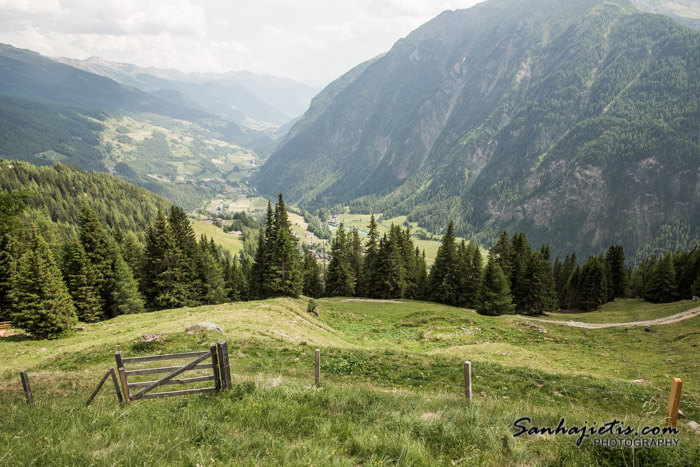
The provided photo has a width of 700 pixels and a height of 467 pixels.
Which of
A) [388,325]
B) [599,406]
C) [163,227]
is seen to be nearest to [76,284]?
[163,227]

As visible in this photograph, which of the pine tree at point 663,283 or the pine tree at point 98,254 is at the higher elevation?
the pine tree at point 98,254

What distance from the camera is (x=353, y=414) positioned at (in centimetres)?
1109

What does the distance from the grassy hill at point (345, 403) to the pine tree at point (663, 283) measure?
4447cm

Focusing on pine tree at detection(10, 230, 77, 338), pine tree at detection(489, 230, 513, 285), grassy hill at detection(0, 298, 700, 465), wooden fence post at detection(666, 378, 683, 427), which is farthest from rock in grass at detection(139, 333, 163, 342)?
pine tree at detection(489, 230, 513, 285)

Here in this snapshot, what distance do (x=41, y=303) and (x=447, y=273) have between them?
6095 centimetres

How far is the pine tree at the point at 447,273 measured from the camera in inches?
2554

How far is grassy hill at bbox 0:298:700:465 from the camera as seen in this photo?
27.1ft

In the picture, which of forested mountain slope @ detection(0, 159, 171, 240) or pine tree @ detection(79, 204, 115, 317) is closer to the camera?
pine tree @ detection(79, 204, 115, 317)

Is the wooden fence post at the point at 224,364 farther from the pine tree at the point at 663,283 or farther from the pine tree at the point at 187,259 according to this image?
the pine tree at the point at 663,283

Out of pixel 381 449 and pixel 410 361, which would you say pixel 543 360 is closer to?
pixel 410 361

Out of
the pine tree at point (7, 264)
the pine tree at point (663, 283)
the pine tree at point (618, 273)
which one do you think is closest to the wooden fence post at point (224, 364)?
the pine tree at point (7, 264)

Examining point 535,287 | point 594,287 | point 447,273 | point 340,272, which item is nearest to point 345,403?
point 447,273

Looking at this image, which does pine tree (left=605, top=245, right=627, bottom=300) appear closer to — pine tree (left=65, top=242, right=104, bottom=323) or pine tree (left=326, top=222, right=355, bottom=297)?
pine tree (left=326, top=222, right=355, bottom=297)

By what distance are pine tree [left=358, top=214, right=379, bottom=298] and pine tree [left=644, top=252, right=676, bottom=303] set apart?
61.1 metres
